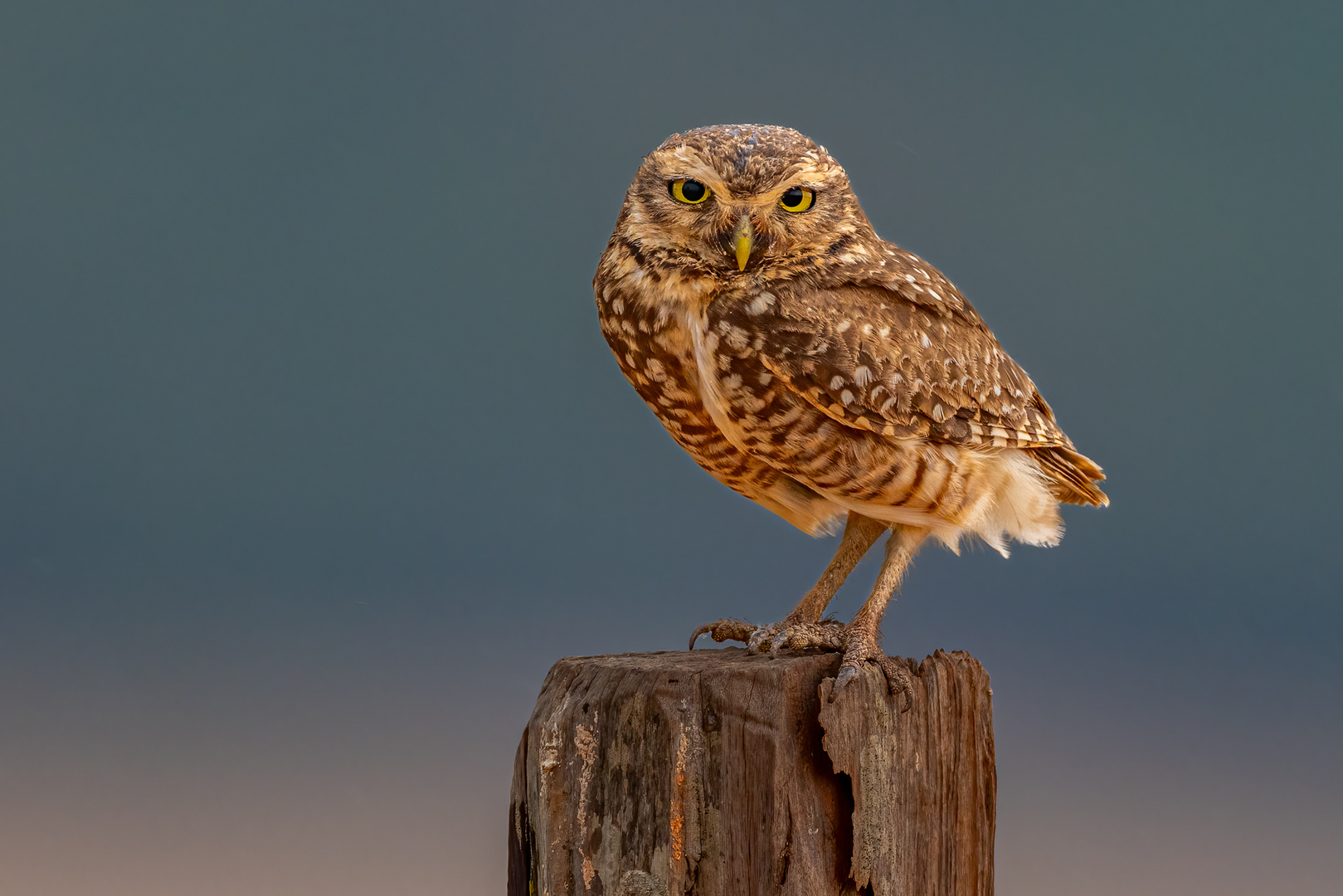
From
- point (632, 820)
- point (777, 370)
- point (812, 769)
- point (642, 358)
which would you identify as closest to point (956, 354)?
point (777, 370)

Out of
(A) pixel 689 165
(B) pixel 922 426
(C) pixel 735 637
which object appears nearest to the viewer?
(A) pixel 689 165

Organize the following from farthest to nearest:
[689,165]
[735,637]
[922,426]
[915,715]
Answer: [735,637]
[922,426]
[689,165]
[915,715]

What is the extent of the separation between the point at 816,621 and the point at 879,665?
627 mm

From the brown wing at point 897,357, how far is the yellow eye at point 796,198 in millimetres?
168

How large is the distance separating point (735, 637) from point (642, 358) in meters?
0.81

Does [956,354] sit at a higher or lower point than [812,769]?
higher

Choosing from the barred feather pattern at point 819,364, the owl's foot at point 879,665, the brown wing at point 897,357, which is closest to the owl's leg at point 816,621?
the owl's foot at point 879,665

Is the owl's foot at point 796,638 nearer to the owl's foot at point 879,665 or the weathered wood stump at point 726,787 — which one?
the owl's foot at point 879,665

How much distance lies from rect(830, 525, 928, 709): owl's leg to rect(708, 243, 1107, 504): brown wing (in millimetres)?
321

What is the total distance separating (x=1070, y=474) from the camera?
10.2ft

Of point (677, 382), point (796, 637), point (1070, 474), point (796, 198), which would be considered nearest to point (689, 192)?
point (796, 198)

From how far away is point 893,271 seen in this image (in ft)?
9.02

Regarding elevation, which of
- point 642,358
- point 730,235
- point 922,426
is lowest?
point 922,426

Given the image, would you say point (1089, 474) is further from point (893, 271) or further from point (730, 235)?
point (730, 235)
